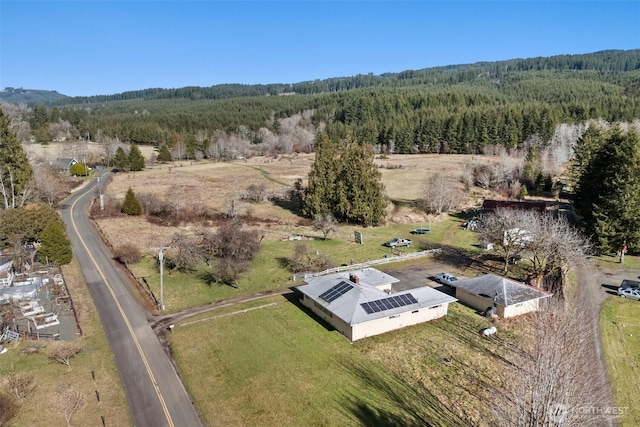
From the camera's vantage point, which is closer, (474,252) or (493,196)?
(474,252)

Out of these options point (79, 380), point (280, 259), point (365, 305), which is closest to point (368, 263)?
point (280, 259)

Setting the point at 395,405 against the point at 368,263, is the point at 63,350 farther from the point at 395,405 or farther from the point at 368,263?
the point at 368,263

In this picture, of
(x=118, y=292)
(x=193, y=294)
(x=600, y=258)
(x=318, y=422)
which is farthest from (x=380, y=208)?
(x=318, y=422)

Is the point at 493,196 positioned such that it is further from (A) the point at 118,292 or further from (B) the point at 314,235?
(A) the point at 118,292

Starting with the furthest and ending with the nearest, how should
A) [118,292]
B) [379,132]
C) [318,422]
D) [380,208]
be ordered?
[379,132] < [380,208] < [118,292] < [318,422]

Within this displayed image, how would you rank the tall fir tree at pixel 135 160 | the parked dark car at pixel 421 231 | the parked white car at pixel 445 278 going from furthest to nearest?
the tall fir tree at pixel 135 160 < the parked dark car at pixel 421 231 < the parked white car at pixel 445 278

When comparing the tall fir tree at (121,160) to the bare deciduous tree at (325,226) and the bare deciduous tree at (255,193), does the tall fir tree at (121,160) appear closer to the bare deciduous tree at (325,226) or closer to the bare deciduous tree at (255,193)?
the bare deciduous tree at (255,193)

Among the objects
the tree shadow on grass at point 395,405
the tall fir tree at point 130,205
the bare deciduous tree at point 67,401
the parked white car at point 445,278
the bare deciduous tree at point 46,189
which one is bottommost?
the parked white car at point 445,278

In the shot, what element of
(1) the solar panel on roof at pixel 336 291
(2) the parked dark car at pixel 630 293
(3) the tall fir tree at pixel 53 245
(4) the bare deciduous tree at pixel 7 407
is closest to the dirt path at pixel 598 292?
(2) the parked dark car at pixel 630 293
